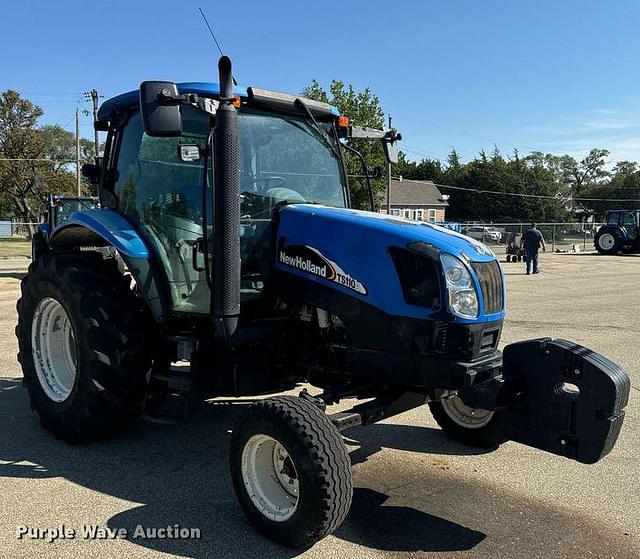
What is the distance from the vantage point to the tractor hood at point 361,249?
3363mm

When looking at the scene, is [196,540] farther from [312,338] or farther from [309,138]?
[309,138]

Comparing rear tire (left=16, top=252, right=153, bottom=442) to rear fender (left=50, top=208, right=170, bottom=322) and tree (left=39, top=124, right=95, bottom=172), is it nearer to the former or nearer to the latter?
rear fender (left=50, top=208, right=170, bottom=322)

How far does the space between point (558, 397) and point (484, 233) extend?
36.8 m

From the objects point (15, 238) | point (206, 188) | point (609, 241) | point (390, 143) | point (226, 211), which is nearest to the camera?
point (226, 211)

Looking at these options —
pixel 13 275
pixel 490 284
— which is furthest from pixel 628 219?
pixel 490 284

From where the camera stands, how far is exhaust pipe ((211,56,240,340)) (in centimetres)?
354

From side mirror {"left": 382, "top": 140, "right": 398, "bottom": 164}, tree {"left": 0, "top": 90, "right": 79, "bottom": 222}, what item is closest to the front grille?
side mirror {"left": 382, "top": 140, "right": 398, "bottom": 164}

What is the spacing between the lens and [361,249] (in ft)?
11.3

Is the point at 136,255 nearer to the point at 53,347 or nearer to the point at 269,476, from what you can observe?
the point at 53,347

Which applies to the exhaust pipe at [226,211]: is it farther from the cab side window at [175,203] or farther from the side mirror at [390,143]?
the side mirror at [390,143]

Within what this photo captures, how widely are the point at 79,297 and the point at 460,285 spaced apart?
2.52 meters

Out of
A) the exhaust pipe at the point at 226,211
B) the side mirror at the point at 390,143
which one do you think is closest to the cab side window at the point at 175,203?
the exhaust pipe at the point at 226,211

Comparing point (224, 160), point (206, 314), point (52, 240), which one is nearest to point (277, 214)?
point (224, 160)

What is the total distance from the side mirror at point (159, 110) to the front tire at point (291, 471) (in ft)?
5.13
